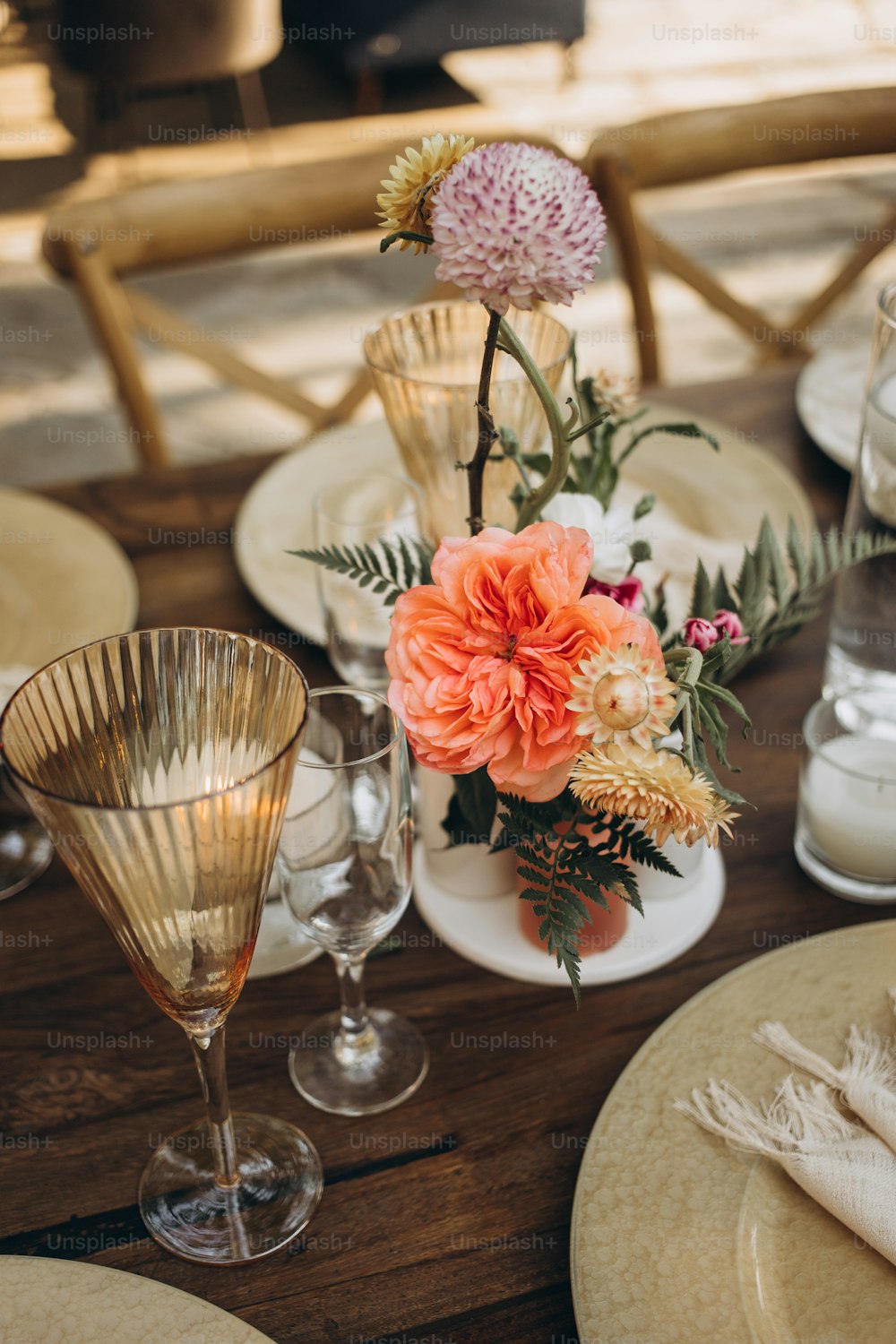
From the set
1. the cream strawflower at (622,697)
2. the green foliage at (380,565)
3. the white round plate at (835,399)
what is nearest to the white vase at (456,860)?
the green foliage at (380,565)

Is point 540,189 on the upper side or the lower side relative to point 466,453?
upper

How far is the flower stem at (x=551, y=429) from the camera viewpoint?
51 cm

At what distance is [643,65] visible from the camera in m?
4.09

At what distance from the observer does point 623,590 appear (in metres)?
0.59

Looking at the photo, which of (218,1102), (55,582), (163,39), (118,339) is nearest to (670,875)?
(218,1102)

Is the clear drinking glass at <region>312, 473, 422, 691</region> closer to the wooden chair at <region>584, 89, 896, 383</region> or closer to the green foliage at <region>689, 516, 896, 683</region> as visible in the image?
the green foliage at <region>689, 516, 896, 683</region>

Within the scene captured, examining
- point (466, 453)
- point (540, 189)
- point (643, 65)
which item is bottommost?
point (643, 65)

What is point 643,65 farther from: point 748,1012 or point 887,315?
point 748,1012

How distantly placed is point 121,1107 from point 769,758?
0.44m

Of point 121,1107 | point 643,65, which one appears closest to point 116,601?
point 121,1107

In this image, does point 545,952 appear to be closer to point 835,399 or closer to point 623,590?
point 623,590

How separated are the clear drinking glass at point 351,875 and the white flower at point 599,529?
12 cm

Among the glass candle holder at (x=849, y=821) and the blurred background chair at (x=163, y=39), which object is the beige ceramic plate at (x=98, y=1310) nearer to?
the glass candle holder at (x=849, y=821)

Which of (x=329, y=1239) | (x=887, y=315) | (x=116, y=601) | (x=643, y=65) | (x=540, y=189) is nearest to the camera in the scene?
(x=540, y=189)
